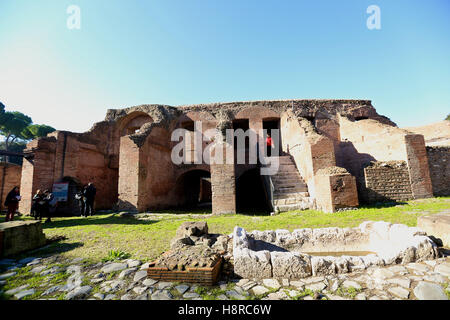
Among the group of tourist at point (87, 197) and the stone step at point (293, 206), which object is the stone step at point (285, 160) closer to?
the stone step at point (293, 206)

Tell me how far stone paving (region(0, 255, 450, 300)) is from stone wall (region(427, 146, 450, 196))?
9735 millimetres

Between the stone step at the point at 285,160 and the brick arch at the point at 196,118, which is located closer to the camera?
the stone step at the point at 285,160

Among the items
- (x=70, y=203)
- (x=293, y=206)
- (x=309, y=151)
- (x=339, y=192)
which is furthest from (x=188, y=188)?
(x=339, y=192)

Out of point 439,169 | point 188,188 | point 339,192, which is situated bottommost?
point 339,192

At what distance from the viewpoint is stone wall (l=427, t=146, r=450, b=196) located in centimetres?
966

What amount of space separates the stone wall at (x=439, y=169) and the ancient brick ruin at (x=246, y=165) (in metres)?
0.52

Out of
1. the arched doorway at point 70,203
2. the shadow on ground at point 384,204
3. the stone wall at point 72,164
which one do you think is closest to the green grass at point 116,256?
the shadow on ground at point 384,204

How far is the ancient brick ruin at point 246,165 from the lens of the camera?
912 centimetres

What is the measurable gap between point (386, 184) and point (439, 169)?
3.38 meters

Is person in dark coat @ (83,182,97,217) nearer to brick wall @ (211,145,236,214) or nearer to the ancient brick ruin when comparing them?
the ancient brick ruin

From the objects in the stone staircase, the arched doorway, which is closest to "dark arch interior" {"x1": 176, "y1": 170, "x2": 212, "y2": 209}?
the arched doorway

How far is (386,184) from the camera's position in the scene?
9102 millimetres

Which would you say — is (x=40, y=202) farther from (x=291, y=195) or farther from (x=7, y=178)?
(x=291, y=195)

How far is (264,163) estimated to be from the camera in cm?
1225
